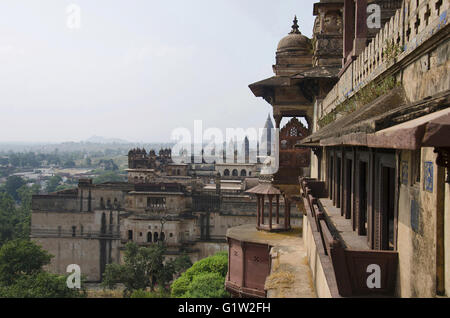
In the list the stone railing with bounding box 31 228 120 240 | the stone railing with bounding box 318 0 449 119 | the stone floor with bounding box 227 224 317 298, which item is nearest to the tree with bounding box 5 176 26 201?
the stone railing with bounding box 31 228 120 240

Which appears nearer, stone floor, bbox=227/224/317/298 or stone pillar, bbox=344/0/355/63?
stone floor, bbox=227/224/317/298

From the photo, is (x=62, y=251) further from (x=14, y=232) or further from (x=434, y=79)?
(x=434, y=79)

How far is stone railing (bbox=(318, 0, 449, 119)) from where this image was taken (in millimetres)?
4020

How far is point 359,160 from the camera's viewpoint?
6.68m

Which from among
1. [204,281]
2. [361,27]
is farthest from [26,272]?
[361,27]

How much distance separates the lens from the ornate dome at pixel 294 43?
1956cm

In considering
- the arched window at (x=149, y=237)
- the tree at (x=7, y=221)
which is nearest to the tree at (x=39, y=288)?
the arched window at (x=149, y=237)

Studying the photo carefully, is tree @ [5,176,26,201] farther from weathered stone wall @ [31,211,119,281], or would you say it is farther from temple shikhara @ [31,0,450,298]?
temple shikhara @ [31,0,450,298]

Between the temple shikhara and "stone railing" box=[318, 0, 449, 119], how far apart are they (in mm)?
19

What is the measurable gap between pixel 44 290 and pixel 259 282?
1766 centimetres

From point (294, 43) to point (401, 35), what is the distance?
14832 mm

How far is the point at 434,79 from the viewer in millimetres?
3988

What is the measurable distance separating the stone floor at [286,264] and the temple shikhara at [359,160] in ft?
0.17

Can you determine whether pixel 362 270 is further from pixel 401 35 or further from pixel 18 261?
pixel 18 261
